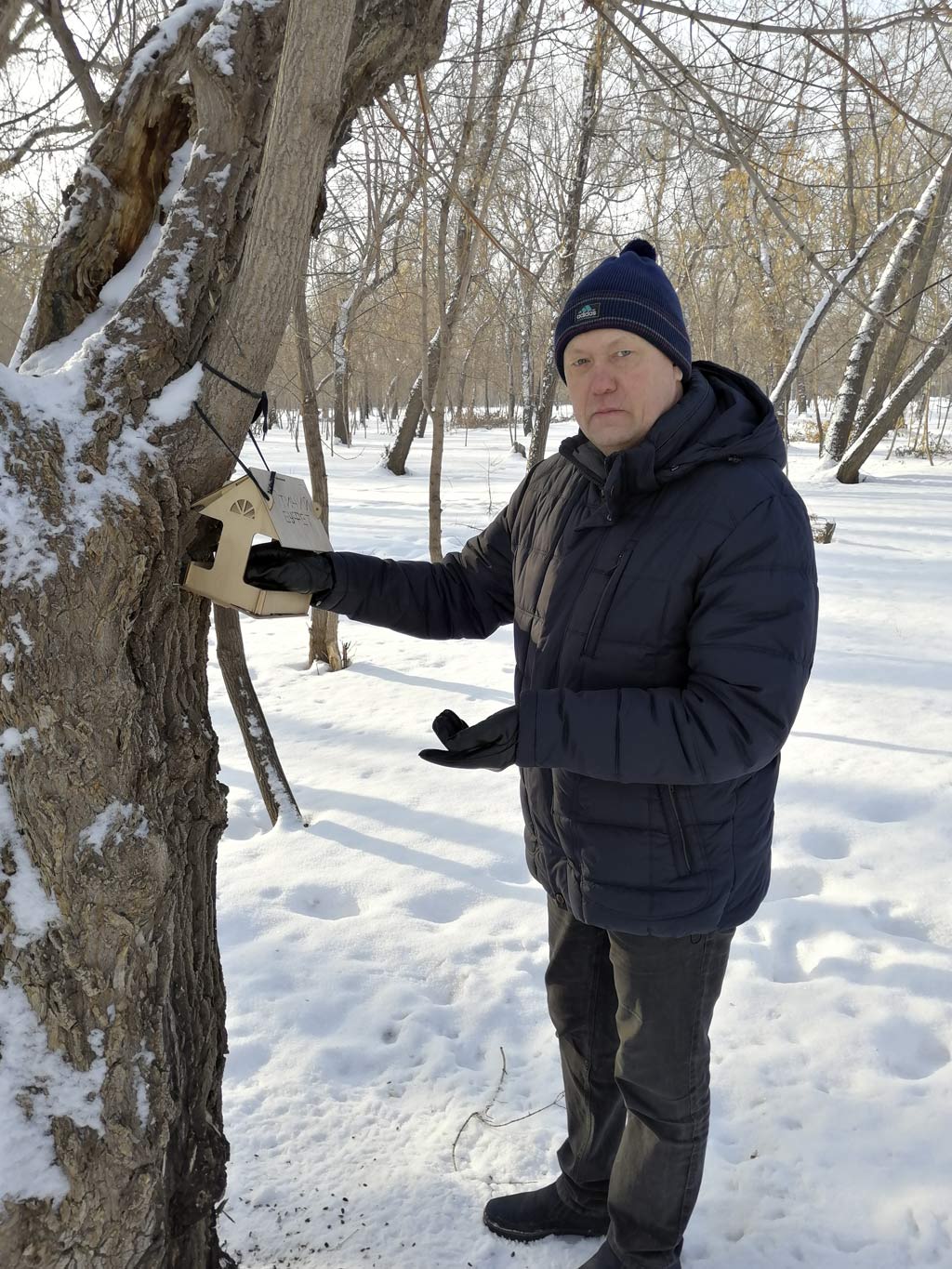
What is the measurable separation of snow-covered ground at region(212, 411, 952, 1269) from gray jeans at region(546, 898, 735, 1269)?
0.25m

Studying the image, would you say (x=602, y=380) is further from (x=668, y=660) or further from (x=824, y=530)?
(x=824, y=530)

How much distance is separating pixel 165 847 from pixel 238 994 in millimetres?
1300

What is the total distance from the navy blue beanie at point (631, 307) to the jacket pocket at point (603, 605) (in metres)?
0.38

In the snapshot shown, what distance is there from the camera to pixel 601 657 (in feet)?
4.62

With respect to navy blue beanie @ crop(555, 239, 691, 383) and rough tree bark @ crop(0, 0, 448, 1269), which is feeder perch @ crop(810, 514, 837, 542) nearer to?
navy blue beanie @ crop(555, 239, 691, 383)

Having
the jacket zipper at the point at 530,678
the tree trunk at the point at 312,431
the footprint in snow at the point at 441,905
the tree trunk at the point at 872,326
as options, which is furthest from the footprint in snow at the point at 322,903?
the tree trunk at the point at 872,326

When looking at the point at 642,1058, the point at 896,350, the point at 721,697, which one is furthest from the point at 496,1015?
the point at 896,350

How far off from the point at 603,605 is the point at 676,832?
398 millimetres

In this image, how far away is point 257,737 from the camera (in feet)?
11.0

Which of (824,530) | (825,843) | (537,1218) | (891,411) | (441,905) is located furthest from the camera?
(891,411)

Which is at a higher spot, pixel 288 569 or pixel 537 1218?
pixel 288 569

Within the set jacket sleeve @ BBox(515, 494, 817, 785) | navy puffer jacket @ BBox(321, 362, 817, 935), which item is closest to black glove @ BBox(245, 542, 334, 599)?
navy puffer jacket @ BBox(321, 362, 817, 935)

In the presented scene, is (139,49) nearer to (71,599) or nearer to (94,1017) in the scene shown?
(71,599)

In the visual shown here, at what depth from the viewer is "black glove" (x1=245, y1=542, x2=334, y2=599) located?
1551mm
